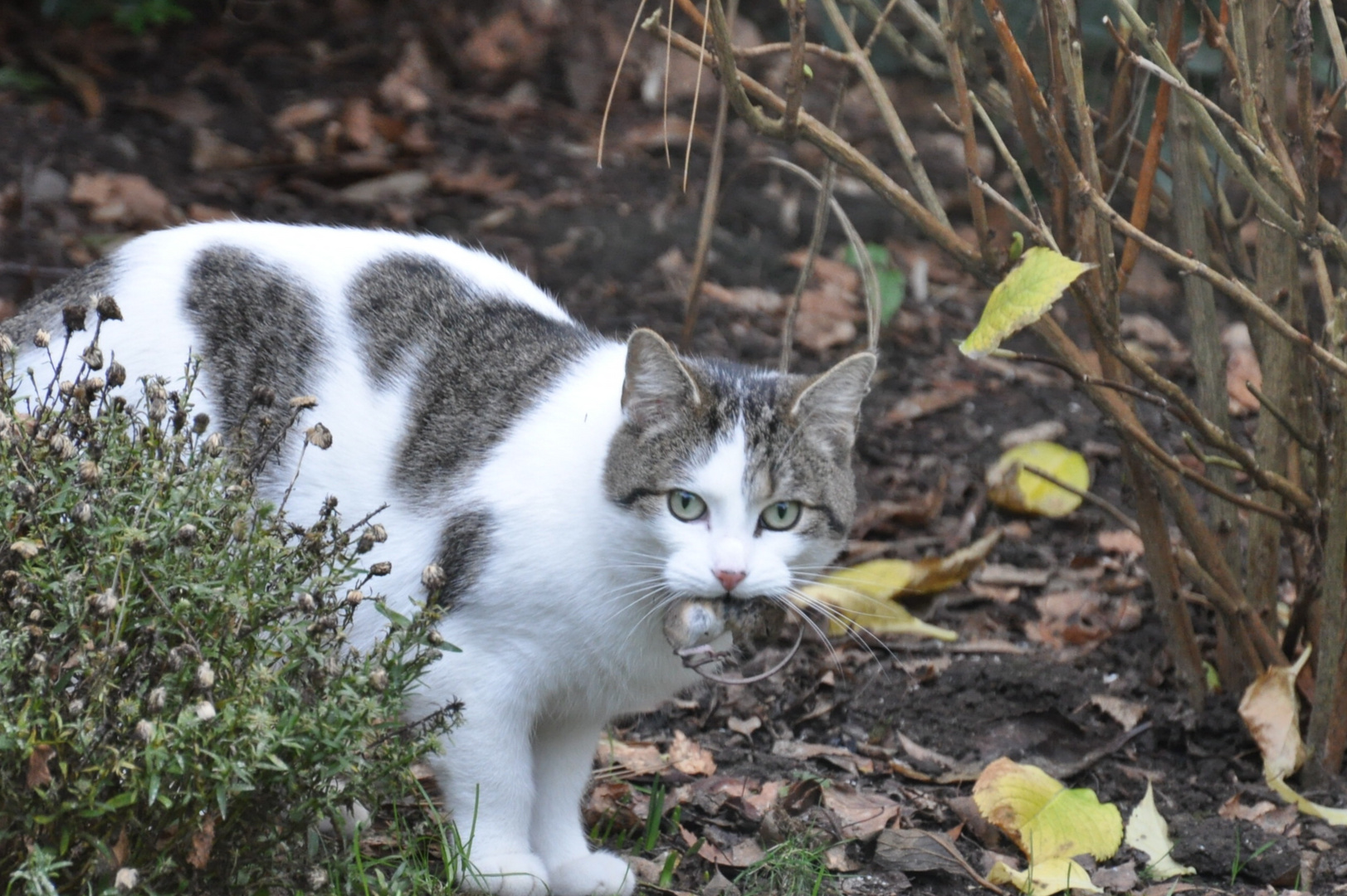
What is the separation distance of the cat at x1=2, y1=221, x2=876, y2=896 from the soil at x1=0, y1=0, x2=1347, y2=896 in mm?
483

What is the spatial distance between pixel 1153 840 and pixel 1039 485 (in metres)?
1.81

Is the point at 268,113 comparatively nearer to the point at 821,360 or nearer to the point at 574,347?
the point at 821,360

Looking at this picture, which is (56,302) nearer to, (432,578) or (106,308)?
→ (106,308)

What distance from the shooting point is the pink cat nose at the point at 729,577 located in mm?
2848

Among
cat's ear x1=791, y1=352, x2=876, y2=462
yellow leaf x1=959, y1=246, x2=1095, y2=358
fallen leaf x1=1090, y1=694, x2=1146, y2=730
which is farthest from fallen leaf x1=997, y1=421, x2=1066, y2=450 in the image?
yellow leaf x1=959, y1=246, x2=1095, y2=358

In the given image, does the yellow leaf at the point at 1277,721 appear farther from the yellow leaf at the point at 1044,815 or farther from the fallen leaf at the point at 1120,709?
the yellow leaf at the point at 1044,815

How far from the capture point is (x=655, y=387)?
308 cm

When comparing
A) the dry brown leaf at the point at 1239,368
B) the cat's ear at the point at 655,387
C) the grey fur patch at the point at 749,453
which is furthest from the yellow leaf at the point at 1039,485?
the cat's ear at the point at 655,387

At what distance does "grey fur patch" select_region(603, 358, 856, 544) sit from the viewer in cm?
300

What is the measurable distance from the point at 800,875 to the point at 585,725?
22.8 inches

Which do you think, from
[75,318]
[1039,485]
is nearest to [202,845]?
[75,318]

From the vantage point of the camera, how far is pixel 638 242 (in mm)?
6031

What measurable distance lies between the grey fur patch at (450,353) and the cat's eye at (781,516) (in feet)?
2.06

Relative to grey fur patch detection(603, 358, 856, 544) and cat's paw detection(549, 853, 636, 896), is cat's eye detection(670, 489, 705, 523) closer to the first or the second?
grey fur patch detection(603, 358, 856, 544)
